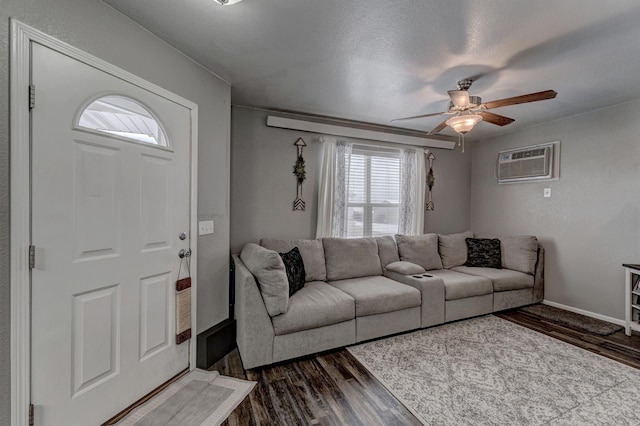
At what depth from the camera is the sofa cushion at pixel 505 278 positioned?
3469mm

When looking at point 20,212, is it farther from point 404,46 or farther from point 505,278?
point 505,278

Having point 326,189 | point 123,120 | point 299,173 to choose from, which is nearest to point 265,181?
Answer: point 299,173

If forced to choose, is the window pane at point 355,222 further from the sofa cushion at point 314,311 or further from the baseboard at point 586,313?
the baseboard at point 586,313

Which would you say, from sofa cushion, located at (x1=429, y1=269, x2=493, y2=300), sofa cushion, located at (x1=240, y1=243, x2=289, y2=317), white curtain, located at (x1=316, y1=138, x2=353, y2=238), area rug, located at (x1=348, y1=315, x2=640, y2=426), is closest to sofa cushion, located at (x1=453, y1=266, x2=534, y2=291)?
sofa cushion, located at (x1=429, y1=269, x2=493, y2=300)

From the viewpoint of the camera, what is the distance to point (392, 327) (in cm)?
287

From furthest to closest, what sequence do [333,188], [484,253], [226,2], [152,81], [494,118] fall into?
[484,253], [333,188], [494,118], [152,81], [226,2]

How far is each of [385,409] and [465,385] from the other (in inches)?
27.2

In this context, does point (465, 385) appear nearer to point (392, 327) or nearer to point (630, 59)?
point (392, 327)

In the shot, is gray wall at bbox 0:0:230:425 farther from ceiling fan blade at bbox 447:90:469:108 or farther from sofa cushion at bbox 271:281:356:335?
ceiling fan blade at bbox 447:90:469:108

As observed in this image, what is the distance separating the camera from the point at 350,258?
3418 mm

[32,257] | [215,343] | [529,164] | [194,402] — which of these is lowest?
[194,402]

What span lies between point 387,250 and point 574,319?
7.43 feet

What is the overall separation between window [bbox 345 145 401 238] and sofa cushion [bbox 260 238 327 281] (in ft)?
2.62

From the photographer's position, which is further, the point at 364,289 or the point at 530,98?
the point at 364,289
